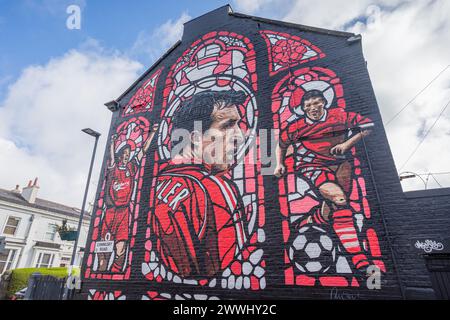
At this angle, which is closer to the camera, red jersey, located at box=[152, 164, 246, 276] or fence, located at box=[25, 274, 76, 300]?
red jersey, located at box=[152, 164, 246, 276]

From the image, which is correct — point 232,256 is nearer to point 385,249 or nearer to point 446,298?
point 385,249

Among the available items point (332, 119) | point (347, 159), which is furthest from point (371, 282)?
point (332, 119)

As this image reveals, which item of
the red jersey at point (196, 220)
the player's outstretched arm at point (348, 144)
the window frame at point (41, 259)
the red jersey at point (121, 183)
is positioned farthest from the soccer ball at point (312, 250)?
the window frame at point (41, 259)

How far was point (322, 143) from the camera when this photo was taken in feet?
17.5

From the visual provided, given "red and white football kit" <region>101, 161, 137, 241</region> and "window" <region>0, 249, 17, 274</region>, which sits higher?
"red and white football kit" <region>101, 161, 137, 241</region>

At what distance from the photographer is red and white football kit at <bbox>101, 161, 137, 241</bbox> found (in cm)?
693

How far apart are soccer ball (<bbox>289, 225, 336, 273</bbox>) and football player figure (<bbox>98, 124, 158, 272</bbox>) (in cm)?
444

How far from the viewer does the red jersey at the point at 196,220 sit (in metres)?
5.48

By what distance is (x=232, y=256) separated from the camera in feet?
17.4

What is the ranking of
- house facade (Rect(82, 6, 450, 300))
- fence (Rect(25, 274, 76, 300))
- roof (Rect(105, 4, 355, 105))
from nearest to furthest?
house facade (Rect(82, 6, 450, 300)) → roof (Rect(105, 4, 355, 105)) → fence (Rect(25, 274, 76, 300))

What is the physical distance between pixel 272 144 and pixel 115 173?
5093 millimetres

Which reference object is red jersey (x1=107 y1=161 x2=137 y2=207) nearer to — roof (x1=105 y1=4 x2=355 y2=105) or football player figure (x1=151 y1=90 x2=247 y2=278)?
football player figure (x1=151 y1=90 x2=247 y2=278)
